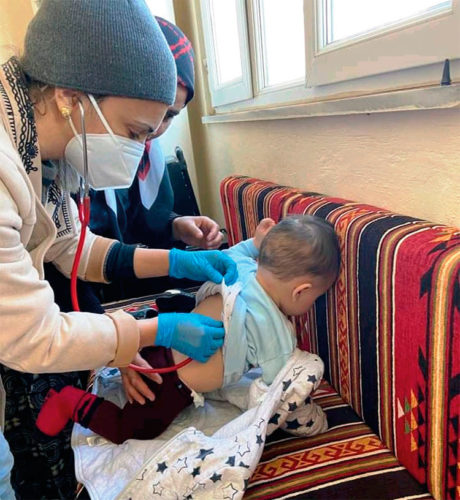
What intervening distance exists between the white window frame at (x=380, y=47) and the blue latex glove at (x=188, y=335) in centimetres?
67

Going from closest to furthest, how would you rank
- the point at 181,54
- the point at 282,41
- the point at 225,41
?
the point at 181,54, the point at 282,41, the point at 225,41

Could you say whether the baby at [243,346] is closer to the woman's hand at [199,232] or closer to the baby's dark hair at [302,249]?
the baby's dark hair at [302,249]

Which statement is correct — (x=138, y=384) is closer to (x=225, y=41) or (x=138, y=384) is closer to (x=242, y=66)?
(x=242, y=66)

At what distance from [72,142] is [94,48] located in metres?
0.19

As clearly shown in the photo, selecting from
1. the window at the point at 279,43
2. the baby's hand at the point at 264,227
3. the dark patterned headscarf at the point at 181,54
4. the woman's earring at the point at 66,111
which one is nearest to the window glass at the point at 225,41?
the window at the point at 279,43

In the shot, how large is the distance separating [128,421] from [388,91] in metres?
0.92

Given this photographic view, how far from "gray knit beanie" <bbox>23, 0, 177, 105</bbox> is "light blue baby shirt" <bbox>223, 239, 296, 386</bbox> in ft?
1.73

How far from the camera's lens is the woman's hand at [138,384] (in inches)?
39.0

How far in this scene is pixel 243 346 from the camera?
0.99m

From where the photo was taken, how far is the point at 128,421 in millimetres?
977

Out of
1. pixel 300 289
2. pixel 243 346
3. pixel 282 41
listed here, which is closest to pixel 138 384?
pixel 243 346

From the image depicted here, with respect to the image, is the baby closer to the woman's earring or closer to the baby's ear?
the baby's ear

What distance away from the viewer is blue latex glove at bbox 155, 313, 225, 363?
930 millimetres

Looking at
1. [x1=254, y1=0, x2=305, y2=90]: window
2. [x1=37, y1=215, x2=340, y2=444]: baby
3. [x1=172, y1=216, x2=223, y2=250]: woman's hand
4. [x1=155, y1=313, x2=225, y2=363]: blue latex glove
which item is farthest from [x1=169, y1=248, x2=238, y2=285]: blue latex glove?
[x1=254, y1=0, x2=305, y2=90]: window
